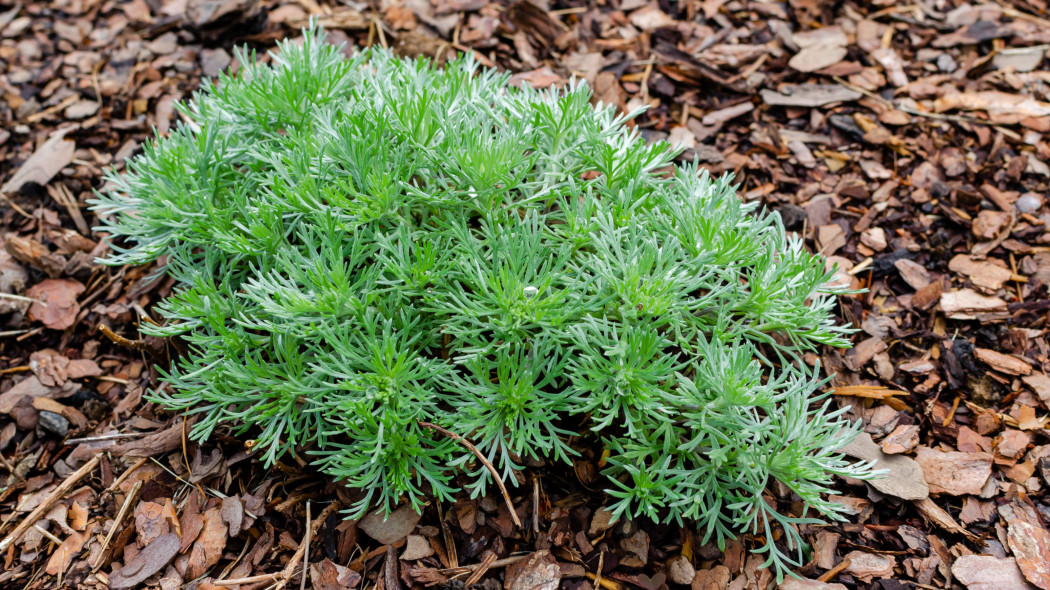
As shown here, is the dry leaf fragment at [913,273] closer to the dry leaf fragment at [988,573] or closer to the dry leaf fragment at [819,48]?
the dry leaf fragment at [988,573]

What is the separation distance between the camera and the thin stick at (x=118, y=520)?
2873 mm

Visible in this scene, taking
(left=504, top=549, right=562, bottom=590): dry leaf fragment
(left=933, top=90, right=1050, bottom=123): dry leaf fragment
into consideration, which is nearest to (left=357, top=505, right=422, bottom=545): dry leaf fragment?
(left=504, top=549, right=562, bottom=590): dry leaf fragment

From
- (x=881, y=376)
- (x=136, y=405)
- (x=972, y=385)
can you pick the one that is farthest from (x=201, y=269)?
(x=972, y=385)

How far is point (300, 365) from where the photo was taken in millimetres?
2729

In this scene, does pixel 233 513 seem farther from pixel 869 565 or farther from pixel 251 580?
pixel 869 565

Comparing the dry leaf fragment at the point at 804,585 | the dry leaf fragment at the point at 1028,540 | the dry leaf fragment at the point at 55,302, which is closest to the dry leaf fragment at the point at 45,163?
the dry leaf fragment at the point at 55,302

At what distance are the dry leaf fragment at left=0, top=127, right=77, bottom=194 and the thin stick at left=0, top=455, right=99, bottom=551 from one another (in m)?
1.88

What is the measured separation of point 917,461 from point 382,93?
8.84 ft

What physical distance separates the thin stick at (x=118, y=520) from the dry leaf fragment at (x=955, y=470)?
3.25 metres

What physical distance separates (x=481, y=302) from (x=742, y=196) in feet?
6.46

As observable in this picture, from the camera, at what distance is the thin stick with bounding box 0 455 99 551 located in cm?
301

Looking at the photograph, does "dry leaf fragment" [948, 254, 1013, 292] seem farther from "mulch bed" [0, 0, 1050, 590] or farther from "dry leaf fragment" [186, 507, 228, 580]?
"dry leaf fragment" [186, 507, 228, 580]

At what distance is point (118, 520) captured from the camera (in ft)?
Answer: 9.75

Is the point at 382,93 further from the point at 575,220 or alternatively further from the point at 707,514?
the point at 707,514
